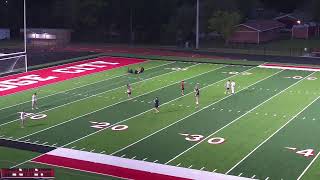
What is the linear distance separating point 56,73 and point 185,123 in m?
18.8

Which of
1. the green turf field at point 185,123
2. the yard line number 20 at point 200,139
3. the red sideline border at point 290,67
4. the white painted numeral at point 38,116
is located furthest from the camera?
the red sideline border at point 290,67

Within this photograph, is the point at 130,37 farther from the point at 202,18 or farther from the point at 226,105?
the point at 226,105

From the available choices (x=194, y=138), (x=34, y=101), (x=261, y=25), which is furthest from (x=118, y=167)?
(x=261, y=25)

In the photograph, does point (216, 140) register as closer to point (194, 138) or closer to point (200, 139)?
point (200, 139)

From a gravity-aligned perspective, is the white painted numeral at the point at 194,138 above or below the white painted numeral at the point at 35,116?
below

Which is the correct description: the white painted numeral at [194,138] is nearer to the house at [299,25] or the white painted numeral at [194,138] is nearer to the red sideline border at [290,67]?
the red sideline border at [290,67]

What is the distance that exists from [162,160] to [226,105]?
10.7 m

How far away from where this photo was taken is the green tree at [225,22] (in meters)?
69.8

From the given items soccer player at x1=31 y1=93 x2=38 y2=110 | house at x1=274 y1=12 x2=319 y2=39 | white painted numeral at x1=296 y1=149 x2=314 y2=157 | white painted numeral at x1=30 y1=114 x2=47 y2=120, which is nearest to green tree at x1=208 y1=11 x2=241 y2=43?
house at x1=274 y1=12 x2=319 y2=39

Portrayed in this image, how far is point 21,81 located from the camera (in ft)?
132

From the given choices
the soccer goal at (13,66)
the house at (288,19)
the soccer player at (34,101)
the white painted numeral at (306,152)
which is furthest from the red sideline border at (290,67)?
the house at (288,19)

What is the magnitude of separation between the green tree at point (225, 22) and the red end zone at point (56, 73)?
20.5 meters

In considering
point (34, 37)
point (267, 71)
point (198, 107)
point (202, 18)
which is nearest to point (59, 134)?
point (198, 107)

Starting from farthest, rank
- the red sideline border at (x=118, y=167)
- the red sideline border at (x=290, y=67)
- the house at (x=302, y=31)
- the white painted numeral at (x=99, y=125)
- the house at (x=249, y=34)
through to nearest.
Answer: the house at (x=302, y=31) < the house at (x=249, y=34) < the red sideline border at (x=290, y=67) < the white painted numeral at (x=99, y=125) < the red sideline border at (x=118, y=167)
